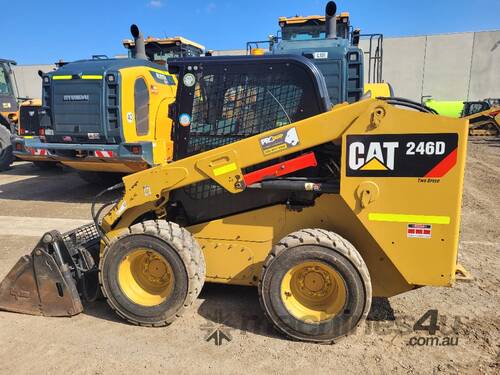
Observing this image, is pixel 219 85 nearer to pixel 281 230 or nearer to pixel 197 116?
pixel 197 116

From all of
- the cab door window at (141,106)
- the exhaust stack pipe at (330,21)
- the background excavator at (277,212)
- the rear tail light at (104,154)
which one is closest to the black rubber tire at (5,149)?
the rear tail light at (104,154)

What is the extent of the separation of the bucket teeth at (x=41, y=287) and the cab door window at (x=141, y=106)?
160 inches

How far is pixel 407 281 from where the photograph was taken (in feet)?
9.50

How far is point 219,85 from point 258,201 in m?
0.97

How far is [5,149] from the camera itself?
11414 millimetres

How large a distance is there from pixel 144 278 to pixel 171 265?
40 cm

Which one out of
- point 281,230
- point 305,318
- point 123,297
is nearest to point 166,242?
→ point 123,297

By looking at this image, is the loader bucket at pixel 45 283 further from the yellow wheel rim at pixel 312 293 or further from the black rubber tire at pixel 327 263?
the yellow wheel rim at pixel 312 293

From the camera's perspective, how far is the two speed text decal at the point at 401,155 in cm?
267

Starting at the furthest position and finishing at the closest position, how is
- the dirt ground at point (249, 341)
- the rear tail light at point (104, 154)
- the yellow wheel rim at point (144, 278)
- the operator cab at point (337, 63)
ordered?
the rear tail light at point (104, 154) < the operator cab at point (337, 63) < the yellow wheel rim at point (144, 278) < the dirt ground at point (249, 341)

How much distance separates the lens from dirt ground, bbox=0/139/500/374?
9.10 feet

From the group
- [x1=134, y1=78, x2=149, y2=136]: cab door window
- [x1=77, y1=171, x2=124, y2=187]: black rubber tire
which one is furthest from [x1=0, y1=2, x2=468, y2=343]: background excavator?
[x1=77, y1=171, x2=124, y2=187]: black rubber tire

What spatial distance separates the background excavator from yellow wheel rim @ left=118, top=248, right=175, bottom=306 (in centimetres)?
1

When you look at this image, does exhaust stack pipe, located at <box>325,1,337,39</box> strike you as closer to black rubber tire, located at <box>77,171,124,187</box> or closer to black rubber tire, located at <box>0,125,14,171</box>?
black rubber tire, located at <box>77,171,124,187</box>
